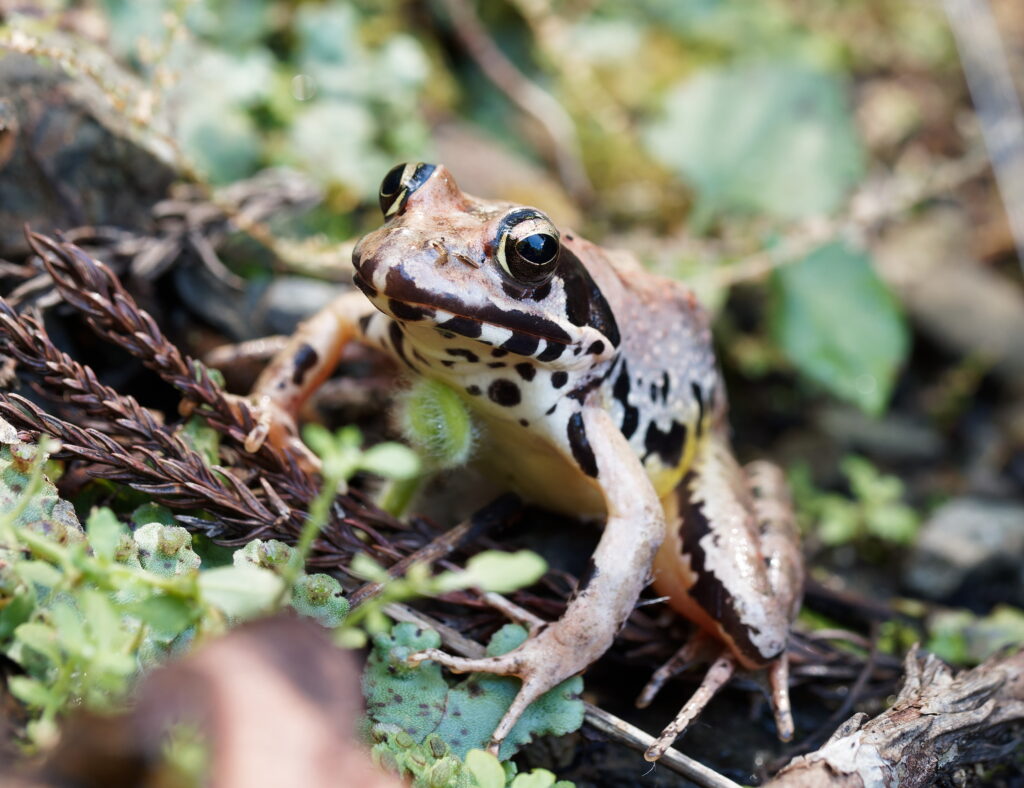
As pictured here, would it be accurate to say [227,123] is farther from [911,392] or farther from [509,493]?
[911,392]

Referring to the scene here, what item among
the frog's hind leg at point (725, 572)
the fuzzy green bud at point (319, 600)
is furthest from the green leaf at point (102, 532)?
the frog's hind leg at point (725, 572)

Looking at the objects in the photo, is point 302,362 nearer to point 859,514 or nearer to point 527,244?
point 527,244

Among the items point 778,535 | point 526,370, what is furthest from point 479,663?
point 778,535

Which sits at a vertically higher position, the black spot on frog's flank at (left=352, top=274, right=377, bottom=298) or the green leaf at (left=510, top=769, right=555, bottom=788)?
the black spot on frog's flank at (left=352, top=274, right=377, bottom=298)

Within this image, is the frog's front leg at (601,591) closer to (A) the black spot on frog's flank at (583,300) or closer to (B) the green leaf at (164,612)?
(A) the black spot on frog's flank at (583,300)

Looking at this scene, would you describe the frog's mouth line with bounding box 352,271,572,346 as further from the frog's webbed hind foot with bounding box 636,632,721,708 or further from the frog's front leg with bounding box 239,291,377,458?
the frog's webbed hind foot with bounding box 636,632,721,708

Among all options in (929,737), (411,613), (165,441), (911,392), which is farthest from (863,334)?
(165,441)

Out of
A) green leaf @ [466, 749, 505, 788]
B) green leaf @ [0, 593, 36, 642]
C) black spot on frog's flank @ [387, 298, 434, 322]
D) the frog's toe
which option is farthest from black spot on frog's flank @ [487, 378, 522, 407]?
green leaf @ [0, 593, 36, 642]
